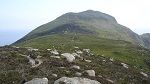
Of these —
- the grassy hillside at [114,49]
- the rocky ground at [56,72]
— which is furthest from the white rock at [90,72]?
the grassy hillside at [114,49]

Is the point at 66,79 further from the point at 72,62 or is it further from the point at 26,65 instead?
the point at 72,62

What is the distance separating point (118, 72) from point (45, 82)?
1556 centimetres

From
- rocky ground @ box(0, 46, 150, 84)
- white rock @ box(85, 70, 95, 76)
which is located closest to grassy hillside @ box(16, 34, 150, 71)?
rocky ground @ box(0, 46, 150, 84)

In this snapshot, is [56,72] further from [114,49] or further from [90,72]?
[114,49]

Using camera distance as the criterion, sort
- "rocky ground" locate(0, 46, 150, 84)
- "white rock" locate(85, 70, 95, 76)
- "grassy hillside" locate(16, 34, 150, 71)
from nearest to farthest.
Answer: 1. "rocky ground" locate(0, 46, 150, 84)
2. "white rock" locate(85, 70, 95, 76)
3. "grassy hillside" locate(16, 34, 150, 71)

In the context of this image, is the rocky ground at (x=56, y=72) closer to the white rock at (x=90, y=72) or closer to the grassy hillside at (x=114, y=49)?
the white rock at (x=90, y=72)

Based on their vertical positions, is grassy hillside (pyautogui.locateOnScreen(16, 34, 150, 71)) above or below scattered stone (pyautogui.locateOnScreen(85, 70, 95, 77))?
below

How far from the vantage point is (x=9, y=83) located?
2894cm

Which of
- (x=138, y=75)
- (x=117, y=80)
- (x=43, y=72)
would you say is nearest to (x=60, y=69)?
(x=43, y=72)

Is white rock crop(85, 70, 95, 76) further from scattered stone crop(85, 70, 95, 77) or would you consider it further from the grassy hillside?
the grassy hillside

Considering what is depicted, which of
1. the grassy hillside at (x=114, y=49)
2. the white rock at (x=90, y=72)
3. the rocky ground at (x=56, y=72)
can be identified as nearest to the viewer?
the rocky ground at (x=56, y=72)

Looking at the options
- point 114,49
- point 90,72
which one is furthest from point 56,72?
point 114,49

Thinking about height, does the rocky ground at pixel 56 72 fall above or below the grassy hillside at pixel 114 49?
above

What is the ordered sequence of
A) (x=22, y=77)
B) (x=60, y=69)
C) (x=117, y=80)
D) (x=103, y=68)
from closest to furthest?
(x=22, y=77), (x=60, y=69), (x=117, y=80), (x=103, y=68)
